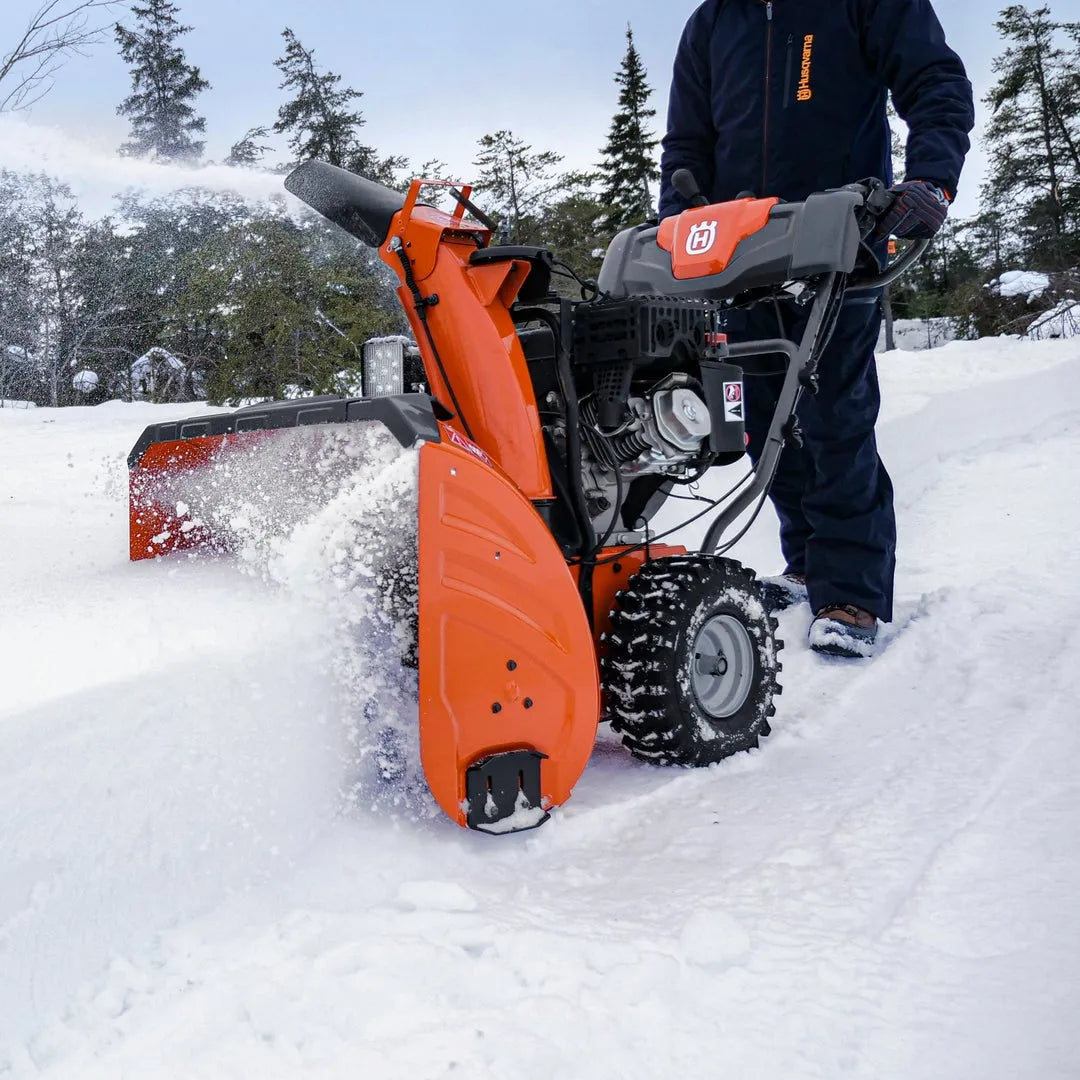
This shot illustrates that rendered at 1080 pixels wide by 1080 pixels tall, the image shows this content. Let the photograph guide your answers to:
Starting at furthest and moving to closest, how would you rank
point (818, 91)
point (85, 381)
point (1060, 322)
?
point (1060, 322) < point (85, 381) < point (818, 91)

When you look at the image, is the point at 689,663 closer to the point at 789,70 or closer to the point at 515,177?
the point at 789,70

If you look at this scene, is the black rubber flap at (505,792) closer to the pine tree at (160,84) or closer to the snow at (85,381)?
the snow at (85,381)

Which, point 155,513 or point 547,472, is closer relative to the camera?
point 547,472

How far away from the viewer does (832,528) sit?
3.36 meters

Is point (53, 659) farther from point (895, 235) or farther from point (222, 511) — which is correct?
point (895, 235)

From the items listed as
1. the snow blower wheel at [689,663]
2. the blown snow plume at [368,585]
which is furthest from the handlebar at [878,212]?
the blown snow plume at [368,585]

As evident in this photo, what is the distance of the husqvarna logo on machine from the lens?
269 centimetres

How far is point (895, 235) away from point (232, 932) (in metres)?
2.45

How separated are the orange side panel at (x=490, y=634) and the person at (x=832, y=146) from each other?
1.44 metres

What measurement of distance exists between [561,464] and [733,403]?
534mm

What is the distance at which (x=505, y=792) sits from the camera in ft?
6.33

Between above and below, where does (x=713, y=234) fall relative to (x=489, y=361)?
above

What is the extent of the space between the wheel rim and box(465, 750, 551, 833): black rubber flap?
58 centimetres

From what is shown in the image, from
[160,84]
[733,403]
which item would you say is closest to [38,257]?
[733,403]
